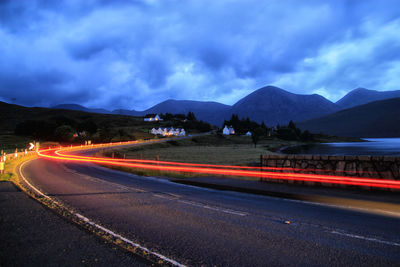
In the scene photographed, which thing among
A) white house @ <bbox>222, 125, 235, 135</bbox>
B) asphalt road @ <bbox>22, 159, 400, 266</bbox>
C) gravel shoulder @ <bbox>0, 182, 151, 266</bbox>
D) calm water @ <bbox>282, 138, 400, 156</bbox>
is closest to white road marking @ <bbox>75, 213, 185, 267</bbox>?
asphalt road @ <bbox>22, 159, 400, 266</bbox>

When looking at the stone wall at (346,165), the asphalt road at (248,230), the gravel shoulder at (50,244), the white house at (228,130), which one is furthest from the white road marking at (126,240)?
the white house at (228,130)

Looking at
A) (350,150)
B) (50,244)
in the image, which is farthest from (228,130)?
(50,244)

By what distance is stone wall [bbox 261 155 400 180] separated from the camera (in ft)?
34.0

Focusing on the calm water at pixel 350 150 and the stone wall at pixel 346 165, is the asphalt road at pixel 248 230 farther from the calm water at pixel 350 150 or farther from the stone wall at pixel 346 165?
the calm water at pixel 350 150

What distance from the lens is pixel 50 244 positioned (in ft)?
16.7

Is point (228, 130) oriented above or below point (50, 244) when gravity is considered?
above

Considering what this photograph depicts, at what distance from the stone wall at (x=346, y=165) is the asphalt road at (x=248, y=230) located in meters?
3.69

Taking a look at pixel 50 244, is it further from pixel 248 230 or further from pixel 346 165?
pixel 346 165

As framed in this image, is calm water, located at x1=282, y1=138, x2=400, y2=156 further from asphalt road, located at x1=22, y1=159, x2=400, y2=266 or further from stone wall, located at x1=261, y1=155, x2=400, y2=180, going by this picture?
asphalt road, located at x1=22, y1=159, x2=400, y2=266

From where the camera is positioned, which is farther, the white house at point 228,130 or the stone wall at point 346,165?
the white house at point 228,130

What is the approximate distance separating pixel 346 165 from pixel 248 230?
25.4 ft

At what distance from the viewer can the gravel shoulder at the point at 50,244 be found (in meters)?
4.32

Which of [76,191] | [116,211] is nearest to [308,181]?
[116,211]

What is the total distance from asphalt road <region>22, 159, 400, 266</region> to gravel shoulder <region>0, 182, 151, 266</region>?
2.19 ft
